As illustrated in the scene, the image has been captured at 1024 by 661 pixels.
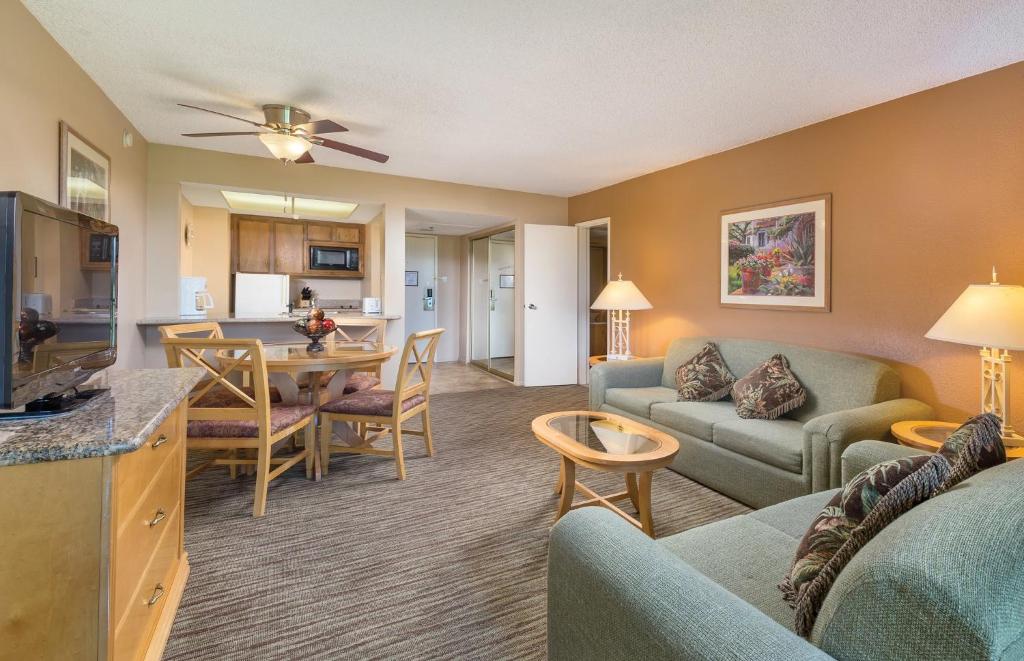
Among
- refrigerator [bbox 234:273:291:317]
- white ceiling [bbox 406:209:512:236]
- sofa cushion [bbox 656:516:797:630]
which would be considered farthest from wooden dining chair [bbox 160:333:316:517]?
refrigerator [bbox 234:273:291:317]

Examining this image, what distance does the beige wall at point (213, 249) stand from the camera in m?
5.79

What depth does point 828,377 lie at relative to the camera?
281 centimetres

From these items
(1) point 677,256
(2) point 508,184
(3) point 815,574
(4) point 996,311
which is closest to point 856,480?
(3) point 815,574

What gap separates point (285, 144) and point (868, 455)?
3726mm

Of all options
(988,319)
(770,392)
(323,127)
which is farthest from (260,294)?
(988,319)

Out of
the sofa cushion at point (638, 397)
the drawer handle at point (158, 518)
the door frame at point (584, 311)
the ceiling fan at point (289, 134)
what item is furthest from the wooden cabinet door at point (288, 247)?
the drawer handle at point (158, 518)

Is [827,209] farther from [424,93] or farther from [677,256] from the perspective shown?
[424,93]

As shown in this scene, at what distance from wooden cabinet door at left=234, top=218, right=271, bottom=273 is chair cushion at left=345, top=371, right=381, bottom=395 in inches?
133

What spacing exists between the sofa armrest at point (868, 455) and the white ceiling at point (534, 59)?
6.12 feet

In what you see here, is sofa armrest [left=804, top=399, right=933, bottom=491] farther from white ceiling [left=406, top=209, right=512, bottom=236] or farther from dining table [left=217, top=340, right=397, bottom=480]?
white ceiling [left=406, top=209, right=512, bottom=236]

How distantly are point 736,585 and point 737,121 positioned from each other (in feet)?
10.5

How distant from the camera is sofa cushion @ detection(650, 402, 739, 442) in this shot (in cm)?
283

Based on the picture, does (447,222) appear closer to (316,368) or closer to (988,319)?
(316,368)

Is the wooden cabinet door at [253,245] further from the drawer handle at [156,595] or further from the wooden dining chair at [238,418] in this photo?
the drawer handle at [156,595]
